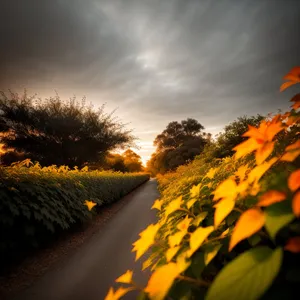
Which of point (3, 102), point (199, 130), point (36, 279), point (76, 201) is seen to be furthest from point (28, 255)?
point (199, 130)

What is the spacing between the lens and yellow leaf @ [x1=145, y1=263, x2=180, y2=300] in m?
0.56

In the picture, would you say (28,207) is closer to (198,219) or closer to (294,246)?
(198,219)

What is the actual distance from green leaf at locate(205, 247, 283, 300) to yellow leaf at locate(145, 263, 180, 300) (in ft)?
0.40

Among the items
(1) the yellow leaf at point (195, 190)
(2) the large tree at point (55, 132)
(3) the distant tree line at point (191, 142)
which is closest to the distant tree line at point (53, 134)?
(2) the large tree at point (55, 132)

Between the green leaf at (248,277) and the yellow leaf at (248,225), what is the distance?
0.06 meters

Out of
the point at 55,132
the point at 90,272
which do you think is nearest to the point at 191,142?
the point at 55,132

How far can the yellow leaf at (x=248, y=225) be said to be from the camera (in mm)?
497

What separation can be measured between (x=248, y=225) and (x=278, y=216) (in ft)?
0.27

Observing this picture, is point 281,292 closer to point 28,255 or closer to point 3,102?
point 28,255

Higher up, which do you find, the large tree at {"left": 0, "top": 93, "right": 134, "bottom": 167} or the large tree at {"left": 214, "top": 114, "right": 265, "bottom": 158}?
the large tree at {"left": 0, "top": 93, "right": 134, "bottom": 167}

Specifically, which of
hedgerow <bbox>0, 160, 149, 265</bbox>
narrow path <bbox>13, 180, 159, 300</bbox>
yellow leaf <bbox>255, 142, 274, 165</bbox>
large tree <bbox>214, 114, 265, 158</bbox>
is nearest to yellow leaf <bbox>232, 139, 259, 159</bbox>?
yellow leaf <bbox>255, 142, 274, 165</bbox>

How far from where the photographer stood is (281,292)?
565 millimetres

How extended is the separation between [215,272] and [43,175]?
516cm

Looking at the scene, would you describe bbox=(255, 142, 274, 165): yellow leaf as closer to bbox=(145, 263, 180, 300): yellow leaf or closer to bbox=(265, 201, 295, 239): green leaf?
bbox=(265, 201, 295, 239): green leaf
